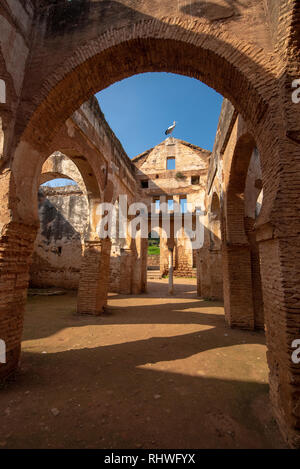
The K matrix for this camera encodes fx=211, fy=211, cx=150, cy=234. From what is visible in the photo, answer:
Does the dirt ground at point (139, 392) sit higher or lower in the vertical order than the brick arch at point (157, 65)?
lower

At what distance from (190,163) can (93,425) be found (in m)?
13.7

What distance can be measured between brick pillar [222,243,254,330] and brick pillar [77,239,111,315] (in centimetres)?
425

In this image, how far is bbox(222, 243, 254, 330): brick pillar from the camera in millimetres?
5820

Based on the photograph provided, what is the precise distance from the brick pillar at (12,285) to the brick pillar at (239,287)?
5.02m

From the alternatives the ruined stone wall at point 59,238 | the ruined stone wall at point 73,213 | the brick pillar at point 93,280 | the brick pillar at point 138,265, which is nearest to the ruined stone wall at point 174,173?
the ruined stone wall at point 73,213

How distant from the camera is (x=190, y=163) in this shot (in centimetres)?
1374

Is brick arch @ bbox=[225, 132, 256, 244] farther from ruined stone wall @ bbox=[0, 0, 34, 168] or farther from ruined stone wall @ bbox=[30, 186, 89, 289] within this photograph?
ruined stone wall @ bbox=[30, 186, 89, 289]

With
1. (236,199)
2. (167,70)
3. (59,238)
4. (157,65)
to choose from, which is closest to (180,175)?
(236,199)

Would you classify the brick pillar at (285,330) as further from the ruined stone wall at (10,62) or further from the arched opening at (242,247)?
the ruined stone wall at (10,62)

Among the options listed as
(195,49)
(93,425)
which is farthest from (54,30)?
(93,425)

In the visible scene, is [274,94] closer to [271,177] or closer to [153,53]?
[271,177]

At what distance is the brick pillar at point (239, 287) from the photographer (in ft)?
19.1

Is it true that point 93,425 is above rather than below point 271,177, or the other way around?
below

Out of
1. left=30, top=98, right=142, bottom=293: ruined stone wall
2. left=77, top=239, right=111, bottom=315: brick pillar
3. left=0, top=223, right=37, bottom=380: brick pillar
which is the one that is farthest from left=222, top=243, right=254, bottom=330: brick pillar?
left=0, top=223, right=37, bottom=380: brick pillar
